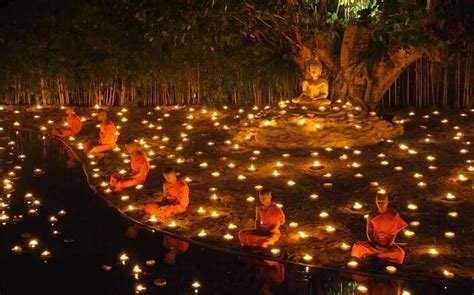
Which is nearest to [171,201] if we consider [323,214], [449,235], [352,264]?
[323,214]

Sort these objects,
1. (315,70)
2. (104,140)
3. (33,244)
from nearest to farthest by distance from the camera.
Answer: (33,244) → (104,140) → (315,70)

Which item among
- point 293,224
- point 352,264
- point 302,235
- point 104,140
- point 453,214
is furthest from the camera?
point 104,140

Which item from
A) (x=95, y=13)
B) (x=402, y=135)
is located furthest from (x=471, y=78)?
(x=95, y=13)

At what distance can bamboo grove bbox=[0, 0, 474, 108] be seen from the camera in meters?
13.3

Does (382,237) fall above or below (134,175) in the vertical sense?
below

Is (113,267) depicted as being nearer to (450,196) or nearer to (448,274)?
(448,274)

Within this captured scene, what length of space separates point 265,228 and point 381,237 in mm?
1175

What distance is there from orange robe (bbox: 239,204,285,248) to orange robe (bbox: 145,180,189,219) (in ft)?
3.84

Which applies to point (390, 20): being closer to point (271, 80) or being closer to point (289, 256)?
point (271, 80)

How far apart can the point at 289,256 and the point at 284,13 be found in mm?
5721

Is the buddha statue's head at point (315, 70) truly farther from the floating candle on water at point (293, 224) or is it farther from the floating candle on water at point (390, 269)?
the floating candle on water at point (390, 269)

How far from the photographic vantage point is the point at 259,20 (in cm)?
1186

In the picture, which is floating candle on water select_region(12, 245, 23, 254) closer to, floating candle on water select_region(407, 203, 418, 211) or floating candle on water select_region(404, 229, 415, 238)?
floating candle on water select_region(404, 229, 415, 238)

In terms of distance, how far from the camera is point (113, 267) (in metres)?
6.09
